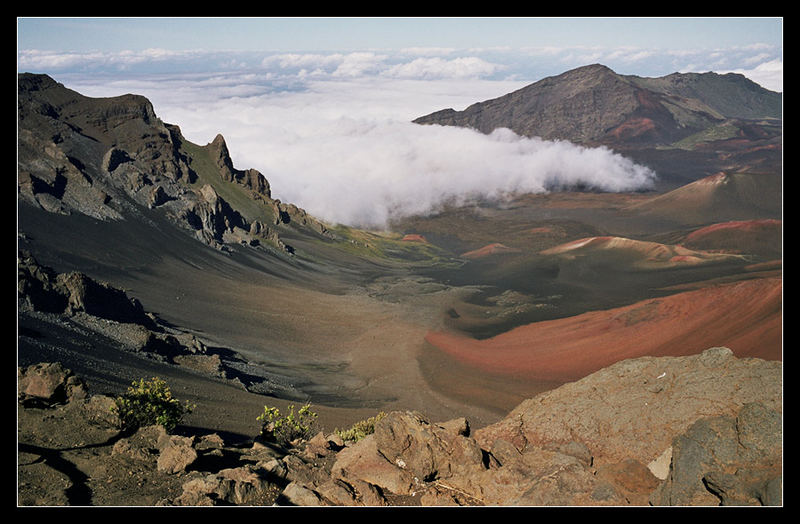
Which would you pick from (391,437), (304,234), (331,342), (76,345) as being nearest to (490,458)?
(391,437)

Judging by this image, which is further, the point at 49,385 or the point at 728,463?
the point at 49,385

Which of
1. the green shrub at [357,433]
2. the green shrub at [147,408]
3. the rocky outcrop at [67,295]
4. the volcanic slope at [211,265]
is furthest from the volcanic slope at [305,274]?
the green shrub at [357,433]

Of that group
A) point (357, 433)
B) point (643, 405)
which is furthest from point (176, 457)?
point (643, 405)

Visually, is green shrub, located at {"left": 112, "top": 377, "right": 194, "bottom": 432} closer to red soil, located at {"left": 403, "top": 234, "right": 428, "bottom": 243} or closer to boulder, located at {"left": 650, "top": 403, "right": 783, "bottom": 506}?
boulder, located at {"left": 650, "top": 403, "right": 783, "bottom": 506}

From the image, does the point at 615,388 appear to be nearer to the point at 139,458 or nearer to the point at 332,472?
the point at 332,472

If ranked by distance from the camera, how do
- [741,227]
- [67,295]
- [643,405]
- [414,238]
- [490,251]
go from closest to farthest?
[643,405] → [67,295] → [741,227] → [490,251] → [414,238]

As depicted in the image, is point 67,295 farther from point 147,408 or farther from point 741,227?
point 741,227

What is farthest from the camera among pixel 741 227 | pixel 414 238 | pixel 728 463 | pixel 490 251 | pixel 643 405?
pixel 414 238
